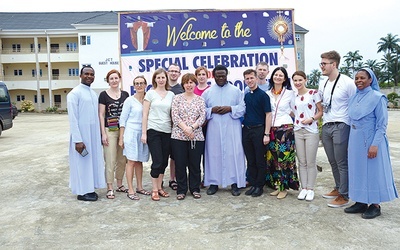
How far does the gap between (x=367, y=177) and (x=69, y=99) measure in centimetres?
344

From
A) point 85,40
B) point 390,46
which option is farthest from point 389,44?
point 85,40

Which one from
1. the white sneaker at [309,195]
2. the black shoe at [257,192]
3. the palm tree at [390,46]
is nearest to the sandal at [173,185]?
the black shoe at [257,192]

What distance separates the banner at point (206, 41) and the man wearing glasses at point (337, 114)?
1672 mm

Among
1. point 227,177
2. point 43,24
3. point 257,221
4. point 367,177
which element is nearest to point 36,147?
point 227,177

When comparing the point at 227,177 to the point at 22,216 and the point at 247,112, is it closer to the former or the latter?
the point at 247,112

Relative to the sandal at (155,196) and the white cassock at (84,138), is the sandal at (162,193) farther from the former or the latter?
the white cassock at (84,138)

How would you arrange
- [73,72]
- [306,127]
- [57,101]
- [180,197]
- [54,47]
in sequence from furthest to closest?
[57,101] → [73,72] → [54,47] → [180,197] → [306,127]

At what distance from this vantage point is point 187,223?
11.8ft

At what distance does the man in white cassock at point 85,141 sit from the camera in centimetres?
429

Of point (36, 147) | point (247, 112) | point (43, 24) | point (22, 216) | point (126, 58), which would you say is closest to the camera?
point (22, 216)

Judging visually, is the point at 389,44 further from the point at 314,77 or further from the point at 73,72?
the point at 73,72

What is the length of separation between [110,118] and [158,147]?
0.77m

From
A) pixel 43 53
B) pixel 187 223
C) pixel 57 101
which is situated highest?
pixel 43 53

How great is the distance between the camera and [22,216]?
394cm
